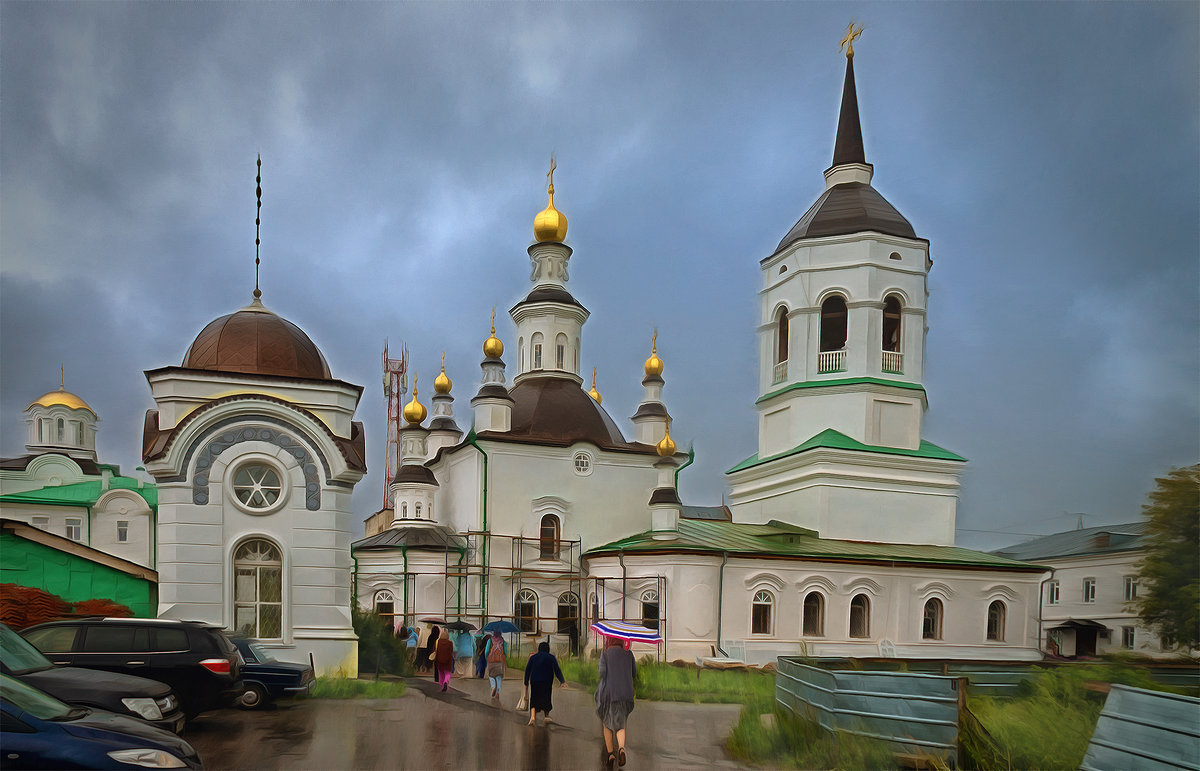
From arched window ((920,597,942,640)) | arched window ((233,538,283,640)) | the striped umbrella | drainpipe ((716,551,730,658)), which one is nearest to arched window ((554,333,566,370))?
drainpipe ((716,551,730,658))

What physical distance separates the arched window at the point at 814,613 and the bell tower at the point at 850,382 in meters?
2.43

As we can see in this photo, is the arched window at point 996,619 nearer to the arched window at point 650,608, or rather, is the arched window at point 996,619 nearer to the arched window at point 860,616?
the arched window at point 860,616

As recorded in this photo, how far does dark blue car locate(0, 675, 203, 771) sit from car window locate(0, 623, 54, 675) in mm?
1657

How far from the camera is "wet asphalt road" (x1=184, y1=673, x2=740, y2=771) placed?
9375 millimetres

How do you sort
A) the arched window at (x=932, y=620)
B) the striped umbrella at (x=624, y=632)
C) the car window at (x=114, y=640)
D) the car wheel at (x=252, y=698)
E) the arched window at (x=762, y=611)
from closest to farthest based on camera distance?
the car window at (x=114, y=640)
the striped umbrella at (x=624, y=632)
the car wheel at (x=252, y=698)
the arched window at (x=762, y=611)
the arched window at (x=932, y=620)

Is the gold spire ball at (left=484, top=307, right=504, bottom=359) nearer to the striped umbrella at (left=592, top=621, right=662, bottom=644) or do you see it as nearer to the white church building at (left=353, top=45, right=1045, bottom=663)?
the white church building at (left=353, top=45, right=1045, bottom=663)

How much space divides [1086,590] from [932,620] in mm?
9215

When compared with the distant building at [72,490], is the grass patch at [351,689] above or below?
below

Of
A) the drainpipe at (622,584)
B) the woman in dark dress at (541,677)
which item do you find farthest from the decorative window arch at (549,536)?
the woman in dark dress at (541,677)

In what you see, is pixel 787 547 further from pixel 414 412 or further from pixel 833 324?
pixel 414 412

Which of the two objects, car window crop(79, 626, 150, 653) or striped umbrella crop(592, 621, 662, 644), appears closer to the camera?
car window crop(79, 626, 150, 653)

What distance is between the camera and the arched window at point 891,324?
2702 cm

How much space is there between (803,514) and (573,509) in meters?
6.86

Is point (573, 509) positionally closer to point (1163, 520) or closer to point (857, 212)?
point (857, 212)
